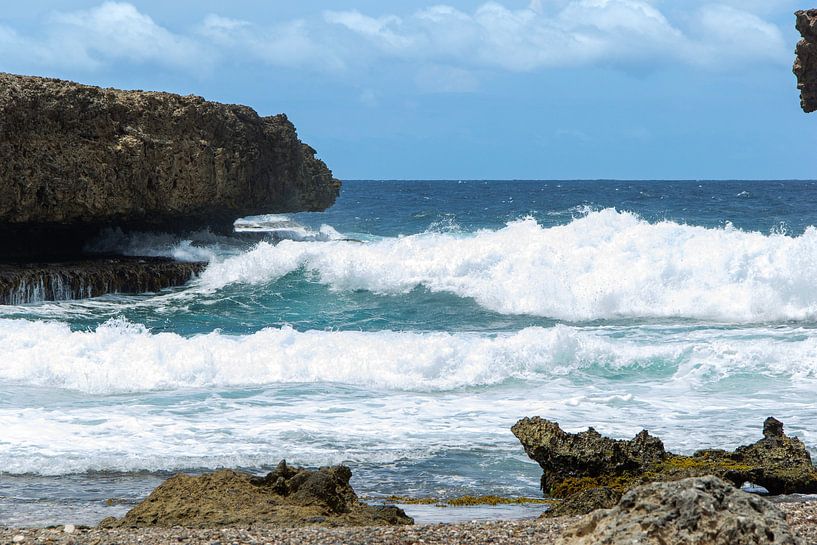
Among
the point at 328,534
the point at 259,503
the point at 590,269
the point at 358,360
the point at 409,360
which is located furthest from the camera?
the point at 590,269

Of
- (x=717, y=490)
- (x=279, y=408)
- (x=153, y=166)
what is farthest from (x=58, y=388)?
(x=153, y=166)

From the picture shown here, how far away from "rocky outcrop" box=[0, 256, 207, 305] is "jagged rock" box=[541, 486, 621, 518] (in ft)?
47.9

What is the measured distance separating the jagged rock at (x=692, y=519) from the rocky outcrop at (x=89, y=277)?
16440mm

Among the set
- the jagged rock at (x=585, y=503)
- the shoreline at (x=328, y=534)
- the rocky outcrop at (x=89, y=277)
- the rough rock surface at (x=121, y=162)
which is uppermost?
the rough rock surface at (x=121, y=162)

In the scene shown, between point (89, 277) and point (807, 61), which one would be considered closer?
point (807, 61)

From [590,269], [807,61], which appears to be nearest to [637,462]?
[807,61]

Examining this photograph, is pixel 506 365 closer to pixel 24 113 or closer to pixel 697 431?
pixel 697 431

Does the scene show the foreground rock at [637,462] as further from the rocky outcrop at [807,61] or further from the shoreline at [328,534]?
the rocky outcrop at [807,61]

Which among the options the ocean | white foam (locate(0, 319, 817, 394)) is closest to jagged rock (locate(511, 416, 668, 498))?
the ocean

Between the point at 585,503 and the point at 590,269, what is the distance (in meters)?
14.3

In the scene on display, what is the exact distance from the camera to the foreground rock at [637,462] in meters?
7.06

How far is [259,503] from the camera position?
6297mm

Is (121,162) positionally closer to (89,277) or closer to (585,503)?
(89,277)

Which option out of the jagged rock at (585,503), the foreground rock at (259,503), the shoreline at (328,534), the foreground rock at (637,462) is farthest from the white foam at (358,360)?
the shoreline at (328,534)
